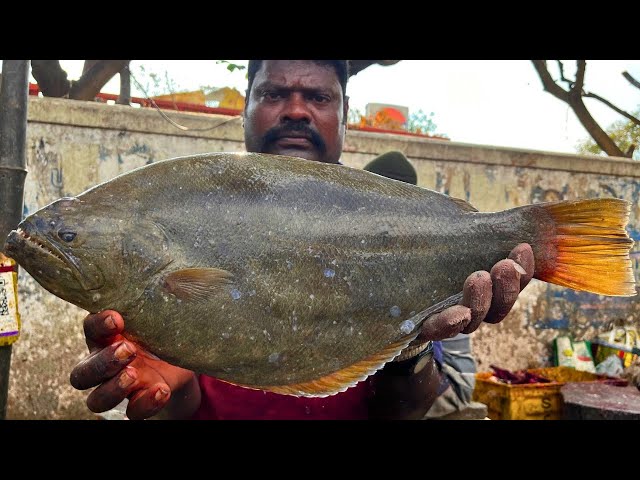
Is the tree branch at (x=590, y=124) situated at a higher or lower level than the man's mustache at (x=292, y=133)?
higher

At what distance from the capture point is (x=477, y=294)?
1.92 m

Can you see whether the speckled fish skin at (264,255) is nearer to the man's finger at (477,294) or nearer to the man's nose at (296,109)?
the man's finger at (477,294)

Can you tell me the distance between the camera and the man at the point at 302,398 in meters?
1.95

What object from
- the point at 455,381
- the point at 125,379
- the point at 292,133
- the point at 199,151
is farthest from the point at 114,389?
the point at 199,151

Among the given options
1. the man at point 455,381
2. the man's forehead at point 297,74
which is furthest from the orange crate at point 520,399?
the man's forehead at point 297,74

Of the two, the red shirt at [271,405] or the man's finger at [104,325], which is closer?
the man's finger at [104,325]

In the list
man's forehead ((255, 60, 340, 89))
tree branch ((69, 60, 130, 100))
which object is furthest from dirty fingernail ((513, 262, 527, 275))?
tree branch ((69, 60, 130, 100))

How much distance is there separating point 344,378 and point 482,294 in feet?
1.79

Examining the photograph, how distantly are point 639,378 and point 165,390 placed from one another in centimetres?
581

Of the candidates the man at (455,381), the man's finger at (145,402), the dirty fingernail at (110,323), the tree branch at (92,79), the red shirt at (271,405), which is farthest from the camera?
the tree branch at (92,79)

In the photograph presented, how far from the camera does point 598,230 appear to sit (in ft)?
6.48

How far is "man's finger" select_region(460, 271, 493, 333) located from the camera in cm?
192

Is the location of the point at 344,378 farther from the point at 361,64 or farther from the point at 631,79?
the point at 631,79

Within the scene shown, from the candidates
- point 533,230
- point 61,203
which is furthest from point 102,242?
point 533,230
